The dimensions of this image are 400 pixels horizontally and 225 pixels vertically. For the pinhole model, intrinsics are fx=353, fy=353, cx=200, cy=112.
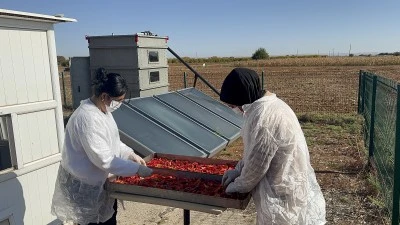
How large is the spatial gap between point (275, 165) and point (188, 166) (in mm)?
1363

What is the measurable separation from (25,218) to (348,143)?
24.8ft

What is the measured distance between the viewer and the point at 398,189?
4.07 m

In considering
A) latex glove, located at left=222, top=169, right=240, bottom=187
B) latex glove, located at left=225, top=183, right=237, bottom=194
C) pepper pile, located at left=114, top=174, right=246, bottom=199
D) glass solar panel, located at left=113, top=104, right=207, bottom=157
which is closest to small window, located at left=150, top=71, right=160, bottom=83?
glass solar panel, located at left=113, top=104, right=207, bottom=157

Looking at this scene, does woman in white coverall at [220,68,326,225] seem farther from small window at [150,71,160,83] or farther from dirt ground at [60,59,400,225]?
small window at [150,71,160,83]

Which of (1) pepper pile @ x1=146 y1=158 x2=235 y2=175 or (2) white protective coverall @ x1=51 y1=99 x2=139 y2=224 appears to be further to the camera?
(1) pepper pile @ x1=146 y1=158 x2=235 y2=175

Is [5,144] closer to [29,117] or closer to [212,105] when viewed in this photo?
[29,117]

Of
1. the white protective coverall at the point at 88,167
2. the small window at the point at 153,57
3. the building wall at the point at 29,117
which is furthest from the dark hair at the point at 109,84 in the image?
the small window at the point at 153,57

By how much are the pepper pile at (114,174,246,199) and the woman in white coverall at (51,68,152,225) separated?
103mm

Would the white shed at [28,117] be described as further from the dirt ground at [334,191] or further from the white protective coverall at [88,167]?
the dirt ground at [334,191]

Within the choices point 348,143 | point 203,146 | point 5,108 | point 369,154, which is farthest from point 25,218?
point 348,143

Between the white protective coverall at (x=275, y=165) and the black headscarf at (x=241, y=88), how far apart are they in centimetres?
6

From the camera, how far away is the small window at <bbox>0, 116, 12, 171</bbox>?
3.54 metres

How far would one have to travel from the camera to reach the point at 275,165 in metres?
2.46

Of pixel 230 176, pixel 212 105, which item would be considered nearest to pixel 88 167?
pixel 230 176
